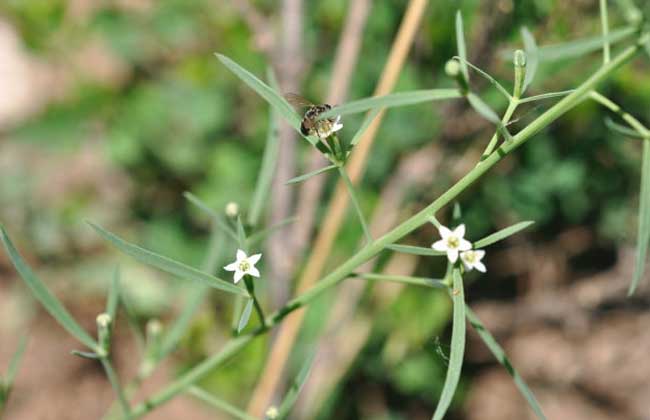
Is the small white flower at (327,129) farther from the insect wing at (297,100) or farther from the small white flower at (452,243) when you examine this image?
the small white flower at (452,243)

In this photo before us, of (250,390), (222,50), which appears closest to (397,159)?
(222,50)

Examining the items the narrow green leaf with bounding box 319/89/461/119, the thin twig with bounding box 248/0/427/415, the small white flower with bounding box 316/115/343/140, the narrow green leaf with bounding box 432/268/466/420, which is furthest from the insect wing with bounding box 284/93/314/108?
the thin twig with bounding box 248/0/427/415

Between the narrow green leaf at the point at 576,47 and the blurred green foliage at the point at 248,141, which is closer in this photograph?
the narrow green leaf at the point at 576,47

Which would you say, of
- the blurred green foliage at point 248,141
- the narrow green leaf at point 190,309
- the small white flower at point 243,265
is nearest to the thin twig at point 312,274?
the blurred green foliage at point 248,141

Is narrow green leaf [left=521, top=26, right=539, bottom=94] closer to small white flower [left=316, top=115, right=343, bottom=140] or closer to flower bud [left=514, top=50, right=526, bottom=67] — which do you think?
flower bud [left=514, top=50, right=526, bottom=67]

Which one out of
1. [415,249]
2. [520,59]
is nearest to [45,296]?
[415,249]

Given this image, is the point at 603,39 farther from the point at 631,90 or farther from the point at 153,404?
the point at 631,90
